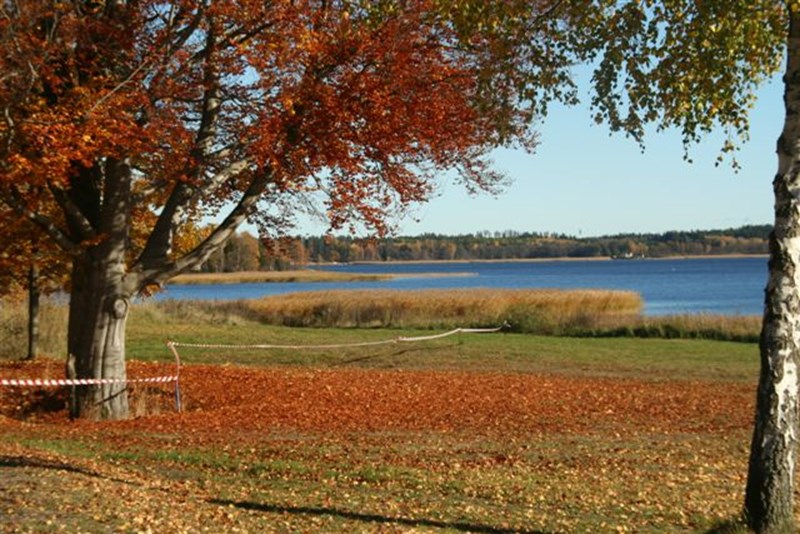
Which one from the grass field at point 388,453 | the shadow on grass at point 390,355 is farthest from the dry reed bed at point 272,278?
the grass field at point 388,453

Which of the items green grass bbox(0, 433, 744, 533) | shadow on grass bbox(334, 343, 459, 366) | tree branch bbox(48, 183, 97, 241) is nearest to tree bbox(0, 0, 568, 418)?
tree branch bbox(48, 183, 97, 241)

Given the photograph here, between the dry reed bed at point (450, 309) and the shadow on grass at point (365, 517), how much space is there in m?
28.0

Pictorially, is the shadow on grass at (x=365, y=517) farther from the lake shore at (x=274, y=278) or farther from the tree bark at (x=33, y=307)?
the lake shore at (x=274, y=278)

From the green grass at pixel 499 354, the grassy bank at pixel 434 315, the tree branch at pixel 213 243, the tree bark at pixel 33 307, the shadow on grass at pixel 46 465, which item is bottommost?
the green grass at pixel 499 354

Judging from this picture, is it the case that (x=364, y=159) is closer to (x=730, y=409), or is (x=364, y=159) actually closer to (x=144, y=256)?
(x=144, y=256)

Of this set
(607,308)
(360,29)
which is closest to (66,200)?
(360,29)

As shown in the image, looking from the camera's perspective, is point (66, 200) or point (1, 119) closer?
point (1, 119)

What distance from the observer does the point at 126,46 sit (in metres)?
13.3

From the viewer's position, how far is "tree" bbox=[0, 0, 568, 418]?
12367 mm

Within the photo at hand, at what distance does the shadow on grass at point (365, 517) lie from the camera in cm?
804

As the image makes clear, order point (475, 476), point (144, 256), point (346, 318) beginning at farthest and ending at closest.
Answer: point (346, 318)
point (144, 256)
point (475, 476)

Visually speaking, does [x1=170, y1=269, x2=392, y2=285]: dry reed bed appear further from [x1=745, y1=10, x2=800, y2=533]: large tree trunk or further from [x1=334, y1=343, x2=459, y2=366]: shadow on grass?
[x1=745, y1=10, x2=800, y2=533]: large tree trunk

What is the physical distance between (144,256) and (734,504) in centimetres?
965

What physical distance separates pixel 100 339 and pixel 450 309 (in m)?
27.8
